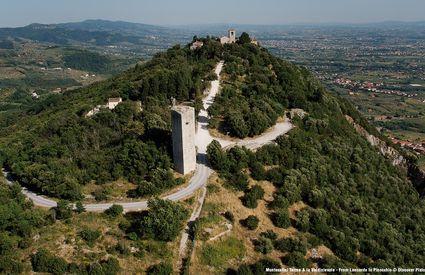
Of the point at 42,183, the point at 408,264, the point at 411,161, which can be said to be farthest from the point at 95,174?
the point at 411,161

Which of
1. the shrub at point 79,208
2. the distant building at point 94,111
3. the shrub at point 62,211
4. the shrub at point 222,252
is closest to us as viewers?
the shrub at point 222,252

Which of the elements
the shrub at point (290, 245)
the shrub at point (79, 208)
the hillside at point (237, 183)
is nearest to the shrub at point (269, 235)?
the hillside at point (237, 183)

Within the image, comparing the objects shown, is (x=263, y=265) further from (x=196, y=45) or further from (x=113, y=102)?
(x=196, y=45)

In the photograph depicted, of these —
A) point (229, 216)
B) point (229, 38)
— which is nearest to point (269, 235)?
point (229, 216)

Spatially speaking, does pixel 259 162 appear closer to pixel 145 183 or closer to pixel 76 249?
pixel 145 183

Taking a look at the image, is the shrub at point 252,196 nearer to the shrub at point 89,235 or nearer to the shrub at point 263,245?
the shrub at point 263,245

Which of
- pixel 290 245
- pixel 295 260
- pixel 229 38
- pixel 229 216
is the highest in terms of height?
pixel 229 38
